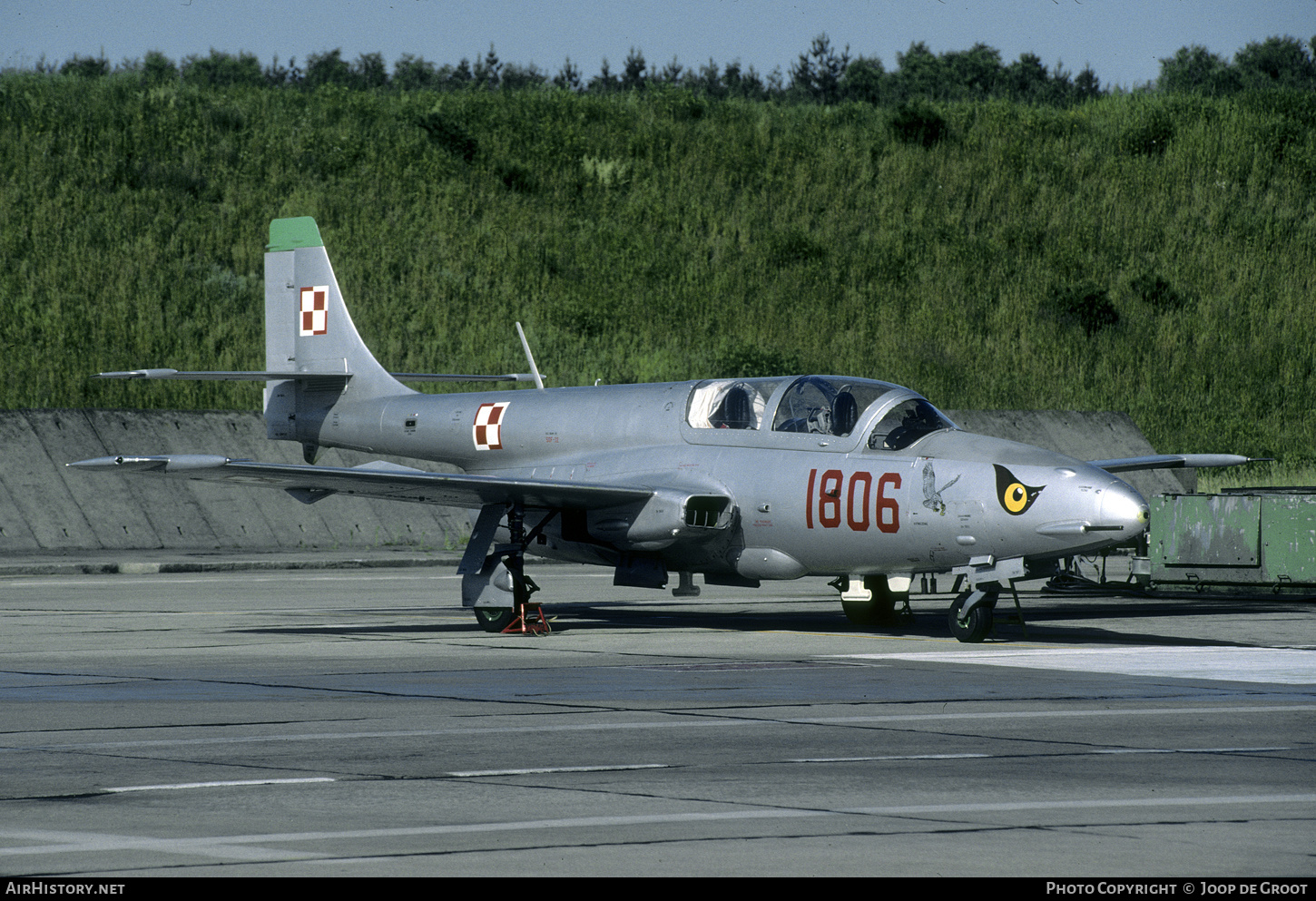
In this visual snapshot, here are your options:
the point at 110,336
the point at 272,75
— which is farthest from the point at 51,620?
the point at 272,75

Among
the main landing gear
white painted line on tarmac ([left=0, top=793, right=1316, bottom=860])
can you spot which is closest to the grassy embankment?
the main landing gear

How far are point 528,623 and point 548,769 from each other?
9218 mm

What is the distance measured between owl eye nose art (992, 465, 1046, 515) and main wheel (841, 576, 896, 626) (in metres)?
3.13

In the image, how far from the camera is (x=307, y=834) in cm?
681

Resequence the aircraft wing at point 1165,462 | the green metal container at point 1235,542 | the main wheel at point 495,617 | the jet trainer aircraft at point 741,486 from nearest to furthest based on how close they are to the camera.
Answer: the jet trainer aircraft at point 741,486, the main wheel at point 495,617, the aircraft wing at point 1165,462, the green metal container at point 1235,542

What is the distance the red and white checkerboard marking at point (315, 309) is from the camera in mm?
22125

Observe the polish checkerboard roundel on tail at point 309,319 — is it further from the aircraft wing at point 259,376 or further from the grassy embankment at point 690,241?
the grassy embankment at point 690,241

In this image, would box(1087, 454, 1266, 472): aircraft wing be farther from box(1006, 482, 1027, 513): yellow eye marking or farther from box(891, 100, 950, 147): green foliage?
box(891, 100, 950, 147): green foliage

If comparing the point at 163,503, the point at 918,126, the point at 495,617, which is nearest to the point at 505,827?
the point at 495,617

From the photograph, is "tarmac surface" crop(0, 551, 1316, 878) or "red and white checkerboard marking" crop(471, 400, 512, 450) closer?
"tarmac surface" crop(0, 551, 1316, 878)

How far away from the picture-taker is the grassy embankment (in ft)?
147

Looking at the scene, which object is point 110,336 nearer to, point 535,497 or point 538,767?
point 535,497

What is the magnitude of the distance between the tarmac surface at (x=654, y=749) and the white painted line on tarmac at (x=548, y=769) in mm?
32

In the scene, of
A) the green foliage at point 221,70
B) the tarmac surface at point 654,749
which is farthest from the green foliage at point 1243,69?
the tarmac surface at point 654,749
